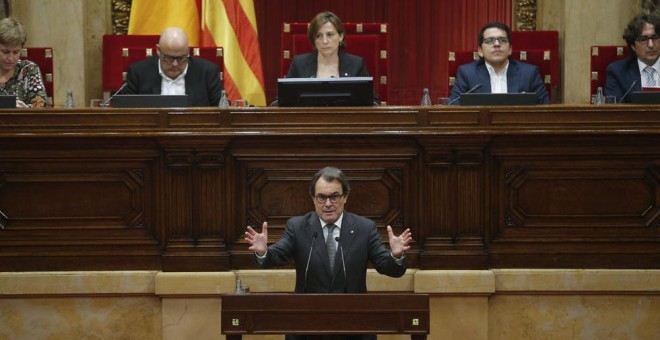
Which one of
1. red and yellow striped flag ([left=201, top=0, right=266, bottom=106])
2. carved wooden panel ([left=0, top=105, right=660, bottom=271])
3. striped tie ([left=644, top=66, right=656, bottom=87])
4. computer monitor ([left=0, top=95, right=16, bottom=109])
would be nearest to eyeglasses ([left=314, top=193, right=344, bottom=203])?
carved wooden panel ([left=0, top=105, right=660, bottom=271])

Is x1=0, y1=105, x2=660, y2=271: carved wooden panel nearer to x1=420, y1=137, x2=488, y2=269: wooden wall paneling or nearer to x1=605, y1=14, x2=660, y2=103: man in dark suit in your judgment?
x1=420, y1=137, x2=488, y2=269: wooden wall paneling

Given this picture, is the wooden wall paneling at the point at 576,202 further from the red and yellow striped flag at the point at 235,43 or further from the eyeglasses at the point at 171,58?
the red and yellow striped flag at the point at 235,43

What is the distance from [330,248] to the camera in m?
5.31

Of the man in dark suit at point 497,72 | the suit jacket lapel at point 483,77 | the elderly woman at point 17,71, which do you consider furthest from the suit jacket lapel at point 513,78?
the elderly woman at point 17,71

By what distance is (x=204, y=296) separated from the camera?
601 centimetres

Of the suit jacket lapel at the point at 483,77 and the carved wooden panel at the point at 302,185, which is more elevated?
the suit jacket lapel at the point at 483,77

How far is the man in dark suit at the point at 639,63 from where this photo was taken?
23.1 ft

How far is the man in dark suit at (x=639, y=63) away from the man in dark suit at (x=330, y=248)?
2413mm

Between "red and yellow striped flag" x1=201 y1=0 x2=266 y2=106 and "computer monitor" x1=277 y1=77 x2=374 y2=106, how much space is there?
2077 mm

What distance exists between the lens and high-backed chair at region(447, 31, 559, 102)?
293 inches

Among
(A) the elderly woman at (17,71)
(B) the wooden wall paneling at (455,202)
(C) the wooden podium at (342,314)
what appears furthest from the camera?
(A) the elderly woman at (17,71)

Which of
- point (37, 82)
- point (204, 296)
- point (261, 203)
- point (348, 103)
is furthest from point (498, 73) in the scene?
point (37, 82)

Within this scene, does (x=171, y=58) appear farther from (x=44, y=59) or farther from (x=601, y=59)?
(x=601, y=59)

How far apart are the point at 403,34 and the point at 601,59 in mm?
3002
